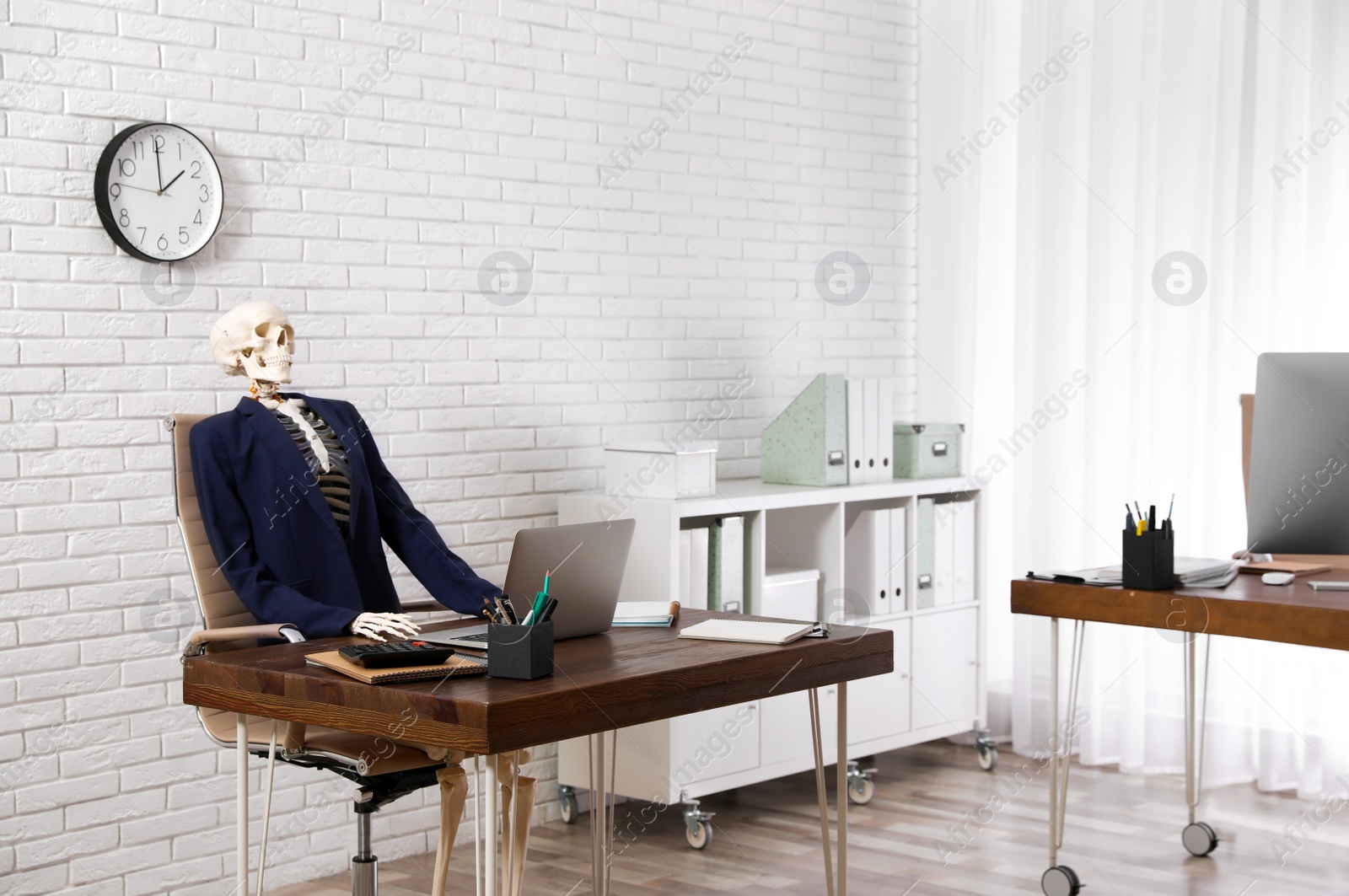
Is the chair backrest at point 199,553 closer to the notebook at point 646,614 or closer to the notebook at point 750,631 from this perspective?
the notebook at point 646,614

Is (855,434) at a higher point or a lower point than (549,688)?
higher

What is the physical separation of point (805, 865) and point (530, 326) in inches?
67.3

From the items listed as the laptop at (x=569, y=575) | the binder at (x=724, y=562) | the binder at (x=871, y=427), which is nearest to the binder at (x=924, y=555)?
the binder at (x=871, y=427)

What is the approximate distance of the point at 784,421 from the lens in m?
4.46

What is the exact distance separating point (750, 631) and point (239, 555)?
101 centimetres

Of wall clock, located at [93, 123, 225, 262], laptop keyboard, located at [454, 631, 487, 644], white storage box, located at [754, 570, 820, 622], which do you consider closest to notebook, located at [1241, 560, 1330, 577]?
white storage box, located at [754, 570, 820, 622]

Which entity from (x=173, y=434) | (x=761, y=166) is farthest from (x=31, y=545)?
(x=761, y=166)

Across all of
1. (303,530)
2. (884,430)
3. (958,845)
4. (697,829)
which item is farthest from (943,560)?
(303,530)

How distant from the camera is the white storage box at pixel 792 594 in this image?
420cm

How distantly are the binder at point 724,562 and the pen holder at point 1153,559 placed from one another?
1332mm

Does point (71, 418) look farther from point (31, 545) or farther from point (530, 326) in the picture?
point (530, 326)

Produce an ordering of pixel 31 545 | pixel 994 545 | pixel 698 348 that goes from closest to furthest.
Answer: pixel 31 545, pixel 698 348, pixel 994 545

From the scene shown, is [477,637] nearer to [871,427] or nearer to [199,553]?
[199,553]

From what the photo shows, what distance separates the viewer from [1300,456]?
285 cm
